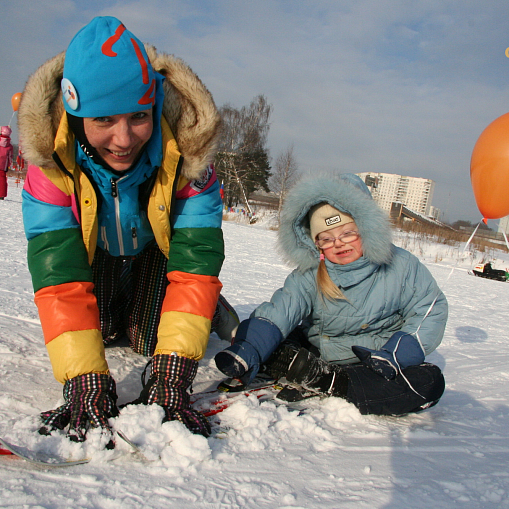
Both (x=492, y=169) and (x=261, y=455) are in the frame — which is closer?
(x=261, y=455)


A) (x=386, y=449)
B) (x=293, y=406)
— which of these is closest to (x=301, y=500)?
(x=386, y=449)

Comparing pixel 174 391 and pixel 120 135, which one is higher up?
pixel 120 135

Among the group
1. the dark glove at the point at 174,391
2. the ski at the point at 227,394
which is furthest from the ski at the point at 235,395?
Result: the dark glove at the point at 174,391

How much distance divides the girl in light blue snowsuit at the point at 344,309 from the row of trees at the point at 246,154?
2286 centimetres

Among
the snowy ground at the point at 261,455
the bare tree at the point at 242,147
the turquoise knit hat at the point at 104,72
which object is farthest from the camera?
the bare tree at the point at 242,147

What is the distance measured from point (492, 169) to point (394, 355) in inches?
55.6

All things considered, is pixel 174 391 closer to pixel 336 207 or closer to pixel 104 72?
pixel 104 72

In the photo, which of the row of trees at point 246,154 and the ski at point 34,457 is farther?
the row of trees at point 246,154

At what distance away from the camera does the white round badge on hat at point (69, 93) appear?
1.36 m

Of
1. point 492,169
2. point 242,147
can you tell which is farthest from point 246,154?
point 492,169

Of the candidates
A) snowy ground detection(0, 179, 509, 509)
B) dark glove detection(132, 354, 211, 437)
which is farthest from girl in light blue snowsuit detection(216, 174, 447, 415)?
dark glove detection(132, 354, 211, 437)

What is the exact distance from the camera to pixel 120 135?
56.1 inches

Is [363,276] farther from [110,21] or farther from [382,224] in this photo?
[110,21]

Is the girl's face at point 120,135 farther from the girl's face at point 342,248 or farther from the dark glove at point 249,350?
the girl's face at point 342,248
